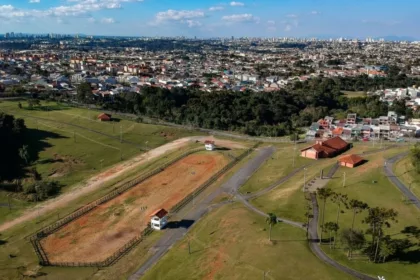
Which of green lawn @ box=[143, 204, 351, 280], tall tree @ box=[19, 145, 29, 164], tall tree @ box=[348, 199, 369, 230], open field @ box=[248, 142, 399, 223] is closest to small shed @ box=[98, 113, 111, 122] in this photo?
tall tree @ box=[19, 145, 29, 164]

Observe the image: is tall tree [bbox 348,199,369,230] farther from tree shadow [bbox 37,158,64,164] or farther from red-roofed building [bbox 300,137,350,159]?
tree shadow [bbox 37,158,64,164]

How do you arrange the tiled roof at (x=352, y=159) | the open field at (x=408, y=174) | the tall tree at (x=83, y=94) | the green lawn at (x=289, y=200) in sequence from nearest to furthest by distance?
the green lawn at (x=289, y=200) < the open field at (x=408, y=174) < the tiled roof at (x=352, y=159) < the tall tree at (x=83, y=94)

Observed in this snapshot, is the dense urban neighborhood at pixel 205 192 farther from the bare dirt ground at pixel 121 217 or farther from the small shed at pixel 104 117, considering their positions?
the small shed at pixel 104 117

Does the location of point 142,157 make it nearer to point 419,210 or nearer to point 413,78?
point 419,210

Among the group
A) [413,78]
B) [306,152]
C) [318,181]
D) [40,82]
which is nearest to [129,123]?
[306,152]

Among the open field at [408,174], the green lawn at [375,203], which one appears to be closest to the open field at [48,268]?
the green lawn at [375,203]

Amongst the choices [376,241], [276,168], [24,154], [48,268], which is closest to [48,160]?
[24,154]

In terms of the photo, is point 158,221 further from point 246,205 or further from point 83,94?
point 83,94
